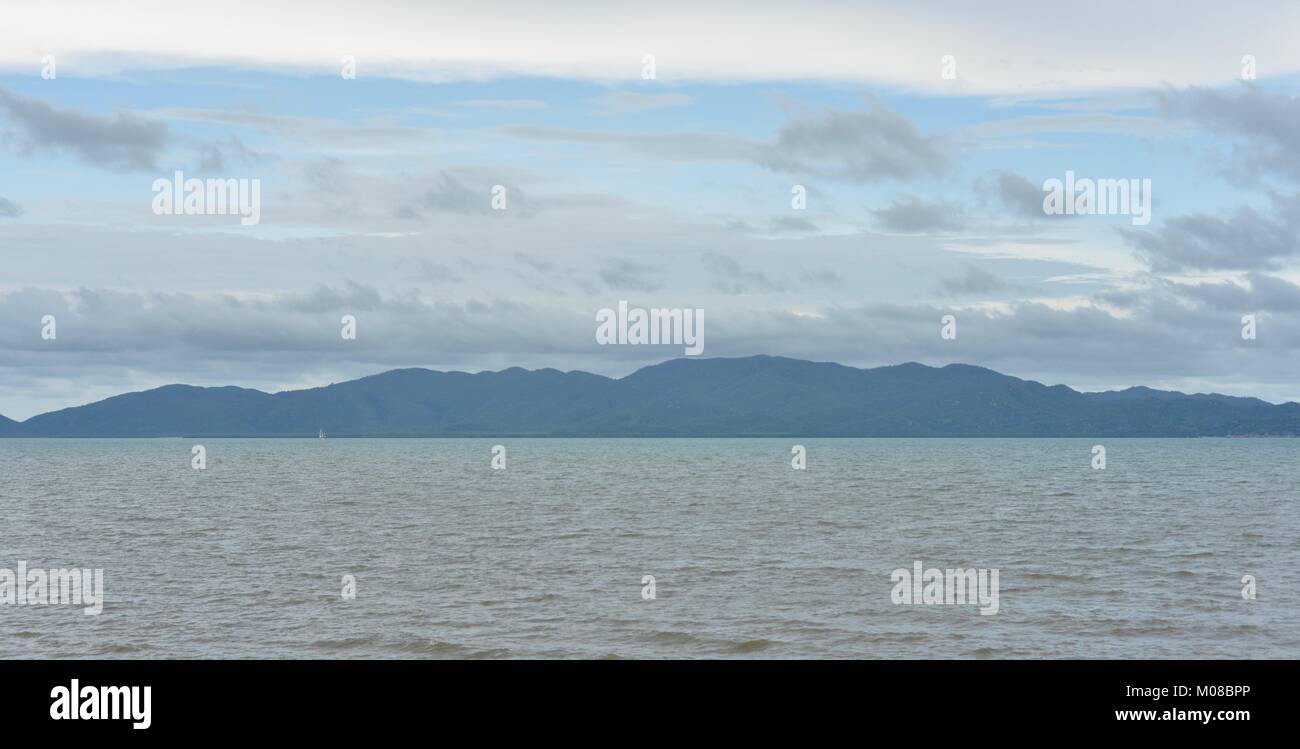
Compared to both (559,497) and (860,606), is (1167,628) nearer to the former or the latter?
(860,606)

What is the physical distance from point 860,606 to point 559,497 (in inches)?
2255

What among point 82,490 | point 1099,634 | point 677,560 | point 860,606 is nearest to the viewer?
point 1099,634

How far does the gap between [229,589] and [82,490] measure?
241 feet

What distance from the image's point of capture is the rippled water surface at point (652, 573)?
27.8 metres

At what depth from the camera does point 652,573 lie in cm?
4034

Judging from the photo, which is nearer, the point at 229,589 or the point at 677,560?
the point at 229,589

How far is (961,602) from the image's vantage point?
1289 inches

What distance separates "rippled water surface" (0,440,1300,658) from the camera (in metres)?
27.8
